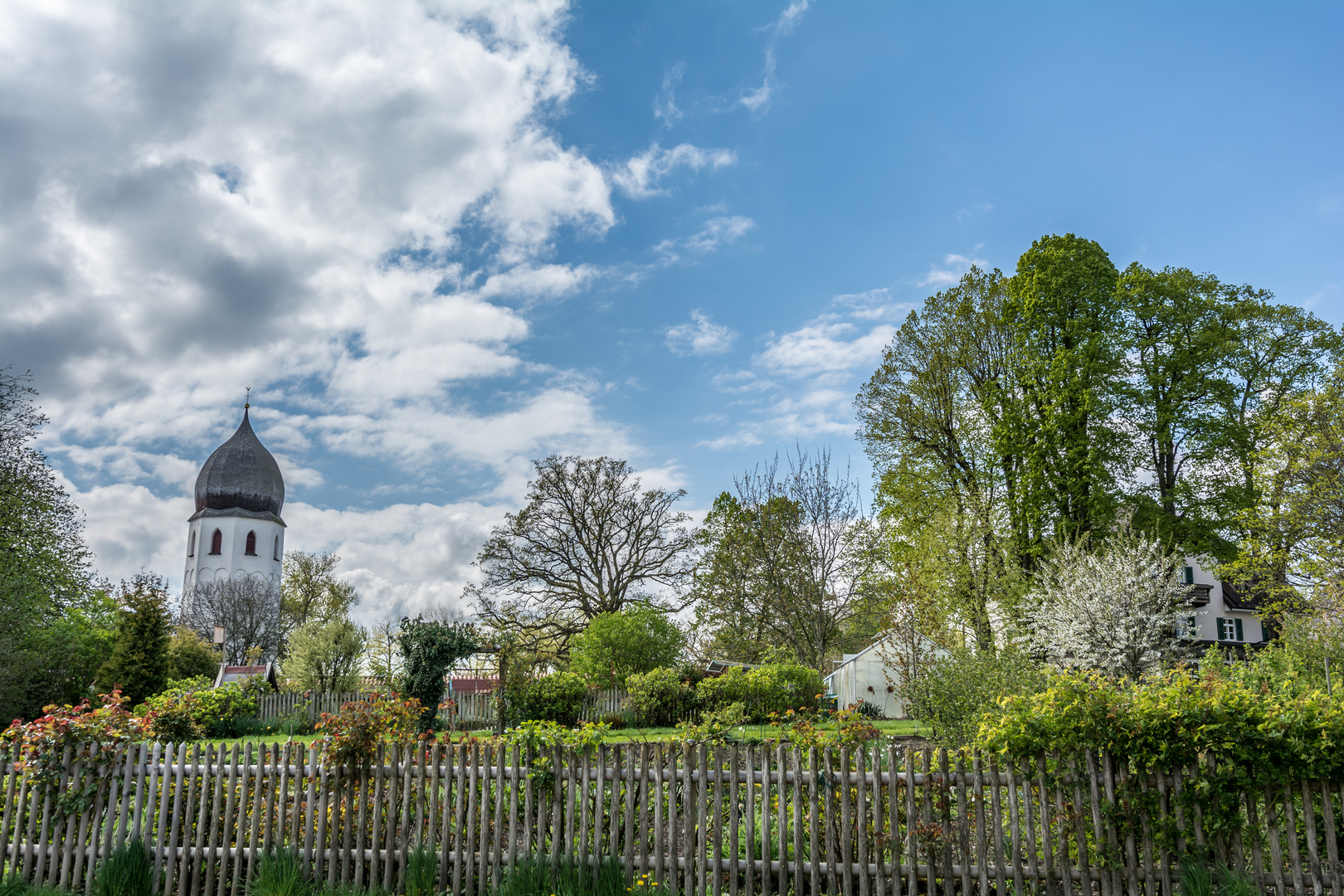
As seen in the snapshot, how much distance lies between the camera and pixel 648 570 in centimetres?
3412

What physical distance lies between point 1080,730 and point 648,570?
92.5ft

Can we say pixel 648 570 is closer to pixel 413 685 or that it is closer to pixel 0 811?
pixel 413 685

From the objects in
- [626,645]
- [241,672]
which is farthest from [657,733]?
[241,672]

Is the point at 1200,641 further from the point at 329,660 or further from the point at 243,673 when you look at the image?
the point at 243,673

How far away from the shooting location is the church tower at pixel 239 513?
60000 mm

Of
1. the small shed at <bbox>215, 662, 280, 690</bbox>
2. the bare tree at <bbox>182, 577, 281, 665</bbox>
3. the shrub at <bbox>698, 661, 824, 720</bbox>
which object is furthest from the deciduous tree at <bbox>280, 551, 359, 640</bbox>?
the shrub at <bbox>698, 661, 824, 720</bbox>

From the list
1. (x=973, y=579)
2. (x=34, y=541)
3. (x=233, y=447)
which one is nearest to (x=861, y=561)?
(x=973, y=579)

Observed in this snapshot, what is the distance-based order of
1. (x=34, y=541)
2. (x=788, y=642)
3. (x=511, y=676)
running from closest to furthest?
(x=511, y=676), (x=34, y=541), (x=788, y=642)

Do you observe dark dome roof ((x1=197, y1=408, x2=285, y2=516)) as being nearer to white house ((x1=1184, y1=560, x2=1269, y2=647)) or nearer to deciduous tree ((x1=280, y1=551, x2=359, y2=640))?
deciduous tree ((x1=280, y1=551, x2=359, y2=640))

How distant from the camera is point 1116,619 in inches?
599

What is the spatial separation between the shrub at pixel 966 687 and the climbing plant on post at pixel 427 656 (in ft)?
38.9

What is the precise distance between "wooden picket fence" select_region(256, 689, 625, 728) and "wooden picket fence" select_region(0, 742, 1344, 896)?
14.6 meters

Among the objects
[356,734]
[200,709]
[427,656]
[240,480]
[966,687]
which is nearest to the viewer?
[356,734]

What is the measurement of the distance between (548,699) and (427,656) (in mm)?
3695
